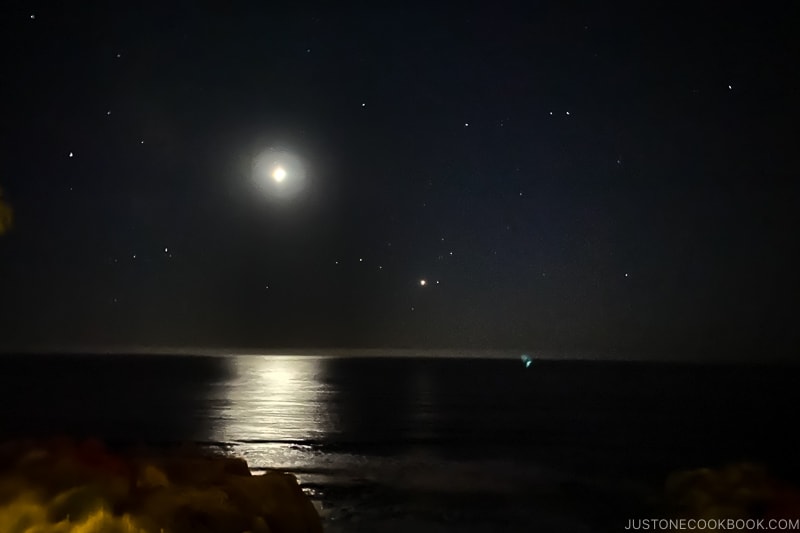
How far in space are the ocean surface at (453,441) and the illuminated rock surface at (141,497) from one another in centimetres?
522

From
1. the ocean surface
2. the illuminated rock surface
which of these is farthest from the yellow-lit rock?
the illuminated rock surface

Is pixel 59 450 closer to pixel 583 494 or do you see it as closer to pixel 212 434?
pixel 583 494

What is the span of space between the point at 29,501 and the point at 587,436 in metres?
39.3

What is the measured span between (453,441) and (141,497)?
3073cm

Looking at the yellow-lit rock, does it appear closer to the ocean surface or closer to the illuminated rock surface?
the ocean surface

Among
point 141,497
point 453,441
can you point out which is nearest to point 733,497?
point 141,497

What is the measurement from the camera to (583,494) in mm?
24297

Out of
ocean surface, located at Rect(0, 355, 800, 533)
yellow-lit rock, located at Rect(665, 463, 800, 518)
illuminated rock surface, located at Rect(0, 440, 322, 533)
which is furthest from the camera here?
ocean surface, located at Rect(0, 355, 800, 533)

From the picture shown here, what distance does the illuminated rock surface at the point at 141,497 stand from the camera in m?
10.4

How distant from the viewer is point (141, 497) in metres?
11.6

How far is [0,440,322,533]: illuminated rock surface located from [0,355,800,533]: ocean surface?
522cm

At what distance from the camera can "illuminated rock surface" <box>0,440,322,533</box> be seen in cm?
1041

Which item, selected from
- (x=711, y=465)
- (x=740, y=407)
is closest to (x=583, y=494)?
(x=711, y=465)

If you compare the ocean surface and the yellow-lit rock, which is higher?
the yellow-lit rock
